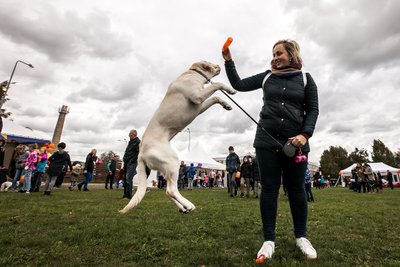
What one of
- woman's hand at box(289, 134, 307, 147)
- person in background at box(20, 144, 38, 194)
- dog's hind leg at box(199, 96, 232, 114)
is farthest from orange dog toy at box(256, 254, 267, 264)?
person in background at box(20, 144, 38, 194)

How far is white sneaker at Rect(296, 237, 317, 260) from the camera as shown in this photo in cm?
281

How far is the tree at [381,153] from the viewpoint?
6519 cm

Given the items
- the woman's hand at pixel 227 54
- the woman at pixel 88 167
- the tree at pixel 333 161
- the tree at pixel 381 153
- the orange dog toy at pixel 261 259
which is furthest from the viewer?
the tree at pixel 333 161

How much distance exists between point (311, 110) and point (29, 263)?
3498 millimetres

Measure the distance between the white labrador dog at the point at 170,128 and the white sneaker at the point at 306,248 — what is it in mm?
1388

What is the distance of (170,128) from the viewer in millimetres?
3039

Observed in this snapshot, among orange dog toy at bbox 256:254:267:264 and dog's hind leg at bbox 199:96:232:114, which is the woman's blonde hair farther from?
orange dog toy at bbox 256:254:267:264

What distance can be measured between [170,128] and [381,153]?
263ft

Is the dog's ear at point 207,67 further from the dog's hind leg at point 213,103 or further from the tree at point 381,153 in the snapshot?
the tree at point 381,153

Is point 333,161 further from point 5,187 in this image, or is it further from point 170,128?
point 170,128

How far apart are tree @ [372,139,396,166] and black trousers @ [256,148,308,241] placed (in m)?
77.4

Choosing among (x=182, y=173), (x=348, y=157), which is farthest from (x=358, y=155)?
(x=182, y=173)

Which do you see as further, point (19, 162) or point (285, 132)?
point (19, 162)

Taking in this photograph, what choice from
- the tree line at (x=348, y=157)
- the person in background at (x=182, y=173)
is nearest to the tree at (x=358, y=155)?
the tree line at (x=348, y=157)
